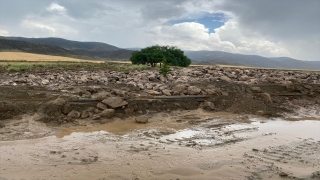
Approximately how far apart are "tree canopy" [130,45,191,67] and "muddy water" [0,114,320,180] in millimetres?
30358

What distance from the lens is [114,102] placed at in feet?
31.1

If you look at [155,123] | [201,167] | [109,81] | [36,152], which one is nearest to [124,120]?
[155,123]

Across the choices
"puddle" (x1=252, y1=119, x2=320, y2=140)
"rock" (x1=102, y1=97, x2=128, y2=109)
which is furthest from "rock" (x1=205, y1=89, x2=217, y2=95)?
"rock" (x1=102, y1=97, x2=128, y2=109)

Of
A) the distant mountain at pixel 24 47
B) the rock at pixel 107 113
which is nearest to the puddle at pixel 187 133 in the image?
the rock at pixel 107 113

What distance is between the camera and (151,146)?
21.4ft

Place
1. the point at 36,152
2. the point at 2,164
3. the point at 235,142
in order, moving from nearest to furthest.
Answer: the point at 2,164
the point at 36,152
the point at 235,142

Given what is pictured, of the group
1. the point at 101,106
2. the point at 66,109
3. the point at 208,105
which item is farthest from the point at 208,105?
the point at 66,109

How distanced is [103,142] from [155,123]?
7.75 ft

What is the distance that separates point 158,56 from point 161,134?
3183 centimetres

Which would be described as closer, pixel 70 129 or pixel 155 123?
pixel 70 129

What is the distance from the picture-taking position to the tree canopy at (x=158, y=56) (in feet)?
129

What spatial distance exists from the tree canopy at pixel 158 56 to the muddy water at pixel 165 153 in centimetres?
3036

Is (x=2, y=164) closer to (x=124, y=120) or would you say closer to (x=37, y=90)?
(x=124, y=120)

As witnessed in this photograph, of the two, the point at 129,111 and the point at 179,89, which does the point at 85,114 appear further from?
the point at 179,89
